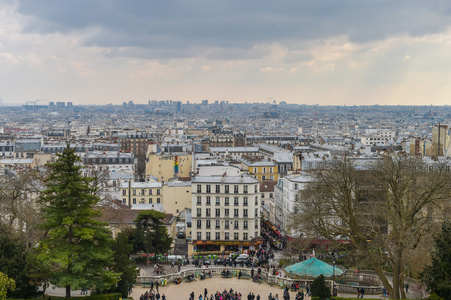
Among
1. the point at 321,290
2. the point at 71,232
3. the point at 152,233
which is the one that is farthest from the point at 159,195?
the point at 71,232

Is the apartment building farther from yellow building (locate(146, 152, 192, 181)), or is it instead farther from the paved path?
yellow building (locate(146, 152, 192, 181))

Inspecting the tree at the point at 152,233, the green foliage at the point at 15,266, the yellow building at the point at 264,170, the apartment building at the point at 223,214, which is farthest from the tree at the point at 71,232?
the yellow building at the point at 264,170

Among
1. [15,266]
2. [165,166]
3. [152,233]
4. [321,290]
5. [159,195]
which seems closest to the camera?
[15,266]

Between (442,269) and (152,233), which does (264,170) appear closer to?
(152,233)

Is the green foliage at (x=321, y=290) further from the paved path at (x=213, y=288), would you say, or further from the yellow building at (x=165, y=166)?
the yellow building at (x=165, y=166)

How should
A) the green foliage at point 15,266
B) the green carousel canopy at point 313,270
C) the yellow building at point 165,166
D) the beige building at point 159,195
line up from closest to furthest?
1. the green foliage at point 15,266
2. the green carousel canopy at point 313,270
3. the beige building at point 159,195
4. the yellow building at point 165,166

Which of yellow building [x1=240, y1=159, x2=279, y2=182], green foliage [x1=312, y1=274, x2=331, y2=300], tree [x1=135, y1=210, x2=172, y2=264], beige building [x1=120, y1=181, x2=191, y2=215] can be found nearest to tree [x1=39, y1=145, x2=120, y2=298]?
green foliage [x1=312, y1=274, x2=331, y2=300]
